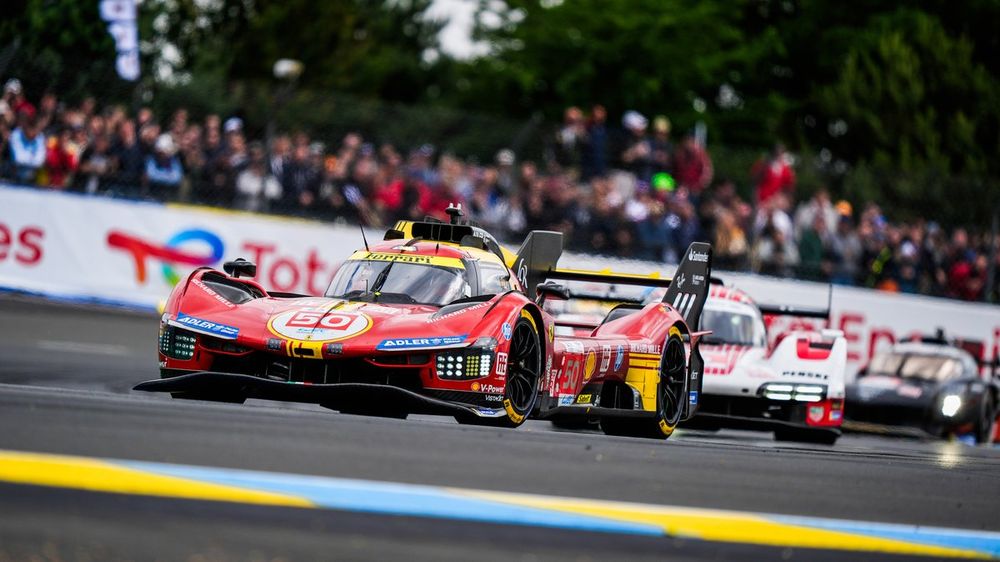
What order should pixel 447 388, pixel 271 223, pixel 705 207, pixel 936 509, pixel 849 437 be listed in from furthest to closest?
pixel 705 207, pixel 271 223, pixel 849 437, pixel 447 388, pixel 936 509

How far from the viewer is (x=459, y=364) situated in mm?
9594

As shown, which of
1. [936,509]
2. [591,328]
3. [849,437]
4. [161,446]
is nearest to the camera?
[161,446]

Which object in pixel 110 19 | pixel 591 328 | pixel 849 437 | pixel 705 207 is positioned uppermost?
pixel 110 19

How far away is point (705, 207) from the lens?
2073 centimetres

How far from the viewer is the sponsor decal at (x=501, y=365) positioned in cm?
970

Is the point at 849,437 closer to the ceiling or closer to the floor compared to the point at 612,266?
closer to the floor

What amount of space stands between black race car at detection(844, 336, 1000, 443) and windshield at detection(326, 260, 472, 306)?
8977mm

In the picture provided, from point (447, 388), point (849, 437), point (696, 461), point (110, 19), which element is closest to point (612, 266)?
point (849, 437)

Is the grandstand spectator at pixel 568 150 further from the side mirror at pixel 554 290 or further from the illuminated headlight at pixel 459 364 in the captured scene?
the illuminated headlight at pixel 459 364

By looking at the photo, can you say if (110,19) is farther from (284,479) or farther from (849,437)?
(284,479)

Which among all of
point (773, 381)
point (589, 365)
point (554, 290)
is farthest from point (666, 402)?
point (773, 381)

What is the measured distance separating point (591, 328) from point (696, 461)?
4566 millimetres

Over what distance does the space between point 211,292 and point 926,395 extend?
417 inches

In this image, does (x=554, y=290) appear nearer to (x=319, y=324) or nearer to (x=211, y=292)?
(x=319, y=324)
